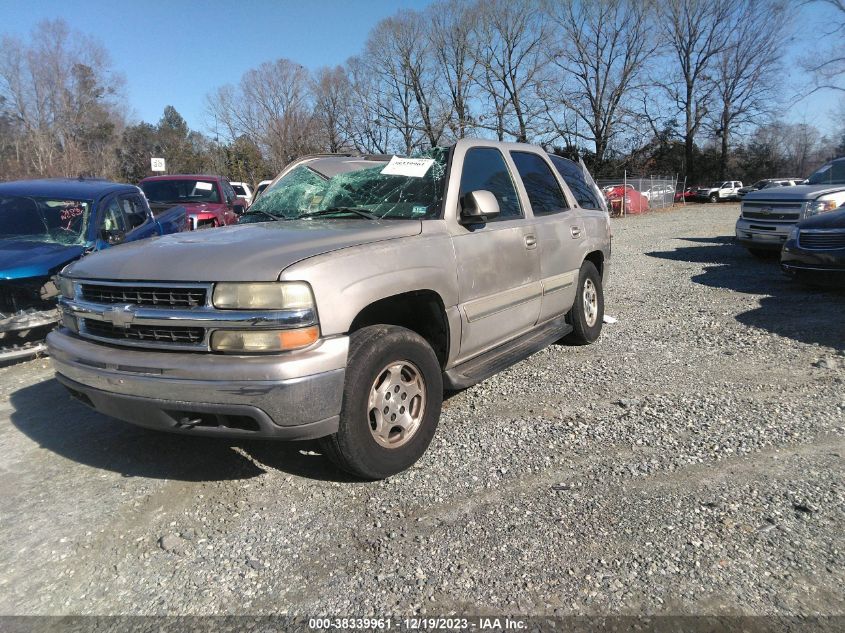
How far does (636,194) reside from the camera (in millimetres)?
30891

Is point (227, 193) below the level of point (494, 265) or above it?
above

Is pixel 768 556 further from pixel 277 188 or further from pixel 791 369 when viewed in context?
pixel 277 188

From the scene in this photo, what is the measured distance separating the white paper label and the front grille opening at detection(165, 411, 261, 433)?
77.5 inches

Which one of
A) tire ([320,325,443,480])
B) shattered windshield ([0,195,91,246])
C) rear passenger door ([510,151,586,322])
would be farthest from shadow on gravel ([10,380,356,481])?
shattered windshield ([0,195,91,246])

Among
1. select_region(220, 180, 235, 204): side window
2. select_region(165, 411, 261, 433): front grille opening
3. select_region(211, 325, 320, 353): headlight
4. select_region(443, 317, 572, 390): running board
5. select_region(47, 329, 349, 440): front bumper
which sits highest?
select_region(220, 180, 235, 204): side window

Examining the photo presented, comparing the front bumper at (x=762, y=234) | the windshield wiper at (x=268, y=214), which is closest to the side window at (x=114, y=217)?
the windshield wiper at (x=268, y=214)

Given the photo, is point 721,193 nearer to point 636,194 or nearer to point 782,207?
point 636,194

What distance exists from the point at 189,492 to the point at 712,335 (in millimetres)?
4987

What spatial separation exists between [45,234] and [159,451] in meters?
3.69

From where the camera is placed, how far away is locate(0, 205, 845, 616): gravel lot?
224 cm

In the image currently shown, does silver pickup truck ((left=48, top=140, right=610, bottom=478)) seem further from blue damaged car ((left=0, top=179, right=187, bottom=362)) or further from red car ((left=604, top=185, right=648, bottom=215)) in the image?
red car ((left=604, top=185, right=648, bottom=215))

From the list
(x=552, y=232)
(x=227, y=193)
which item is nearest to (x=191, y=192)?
(x=227, y=193)

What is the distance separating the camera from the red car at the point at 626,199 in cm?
2992

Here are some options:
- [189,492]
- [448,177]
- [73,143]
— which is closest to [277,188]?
[448,177]
